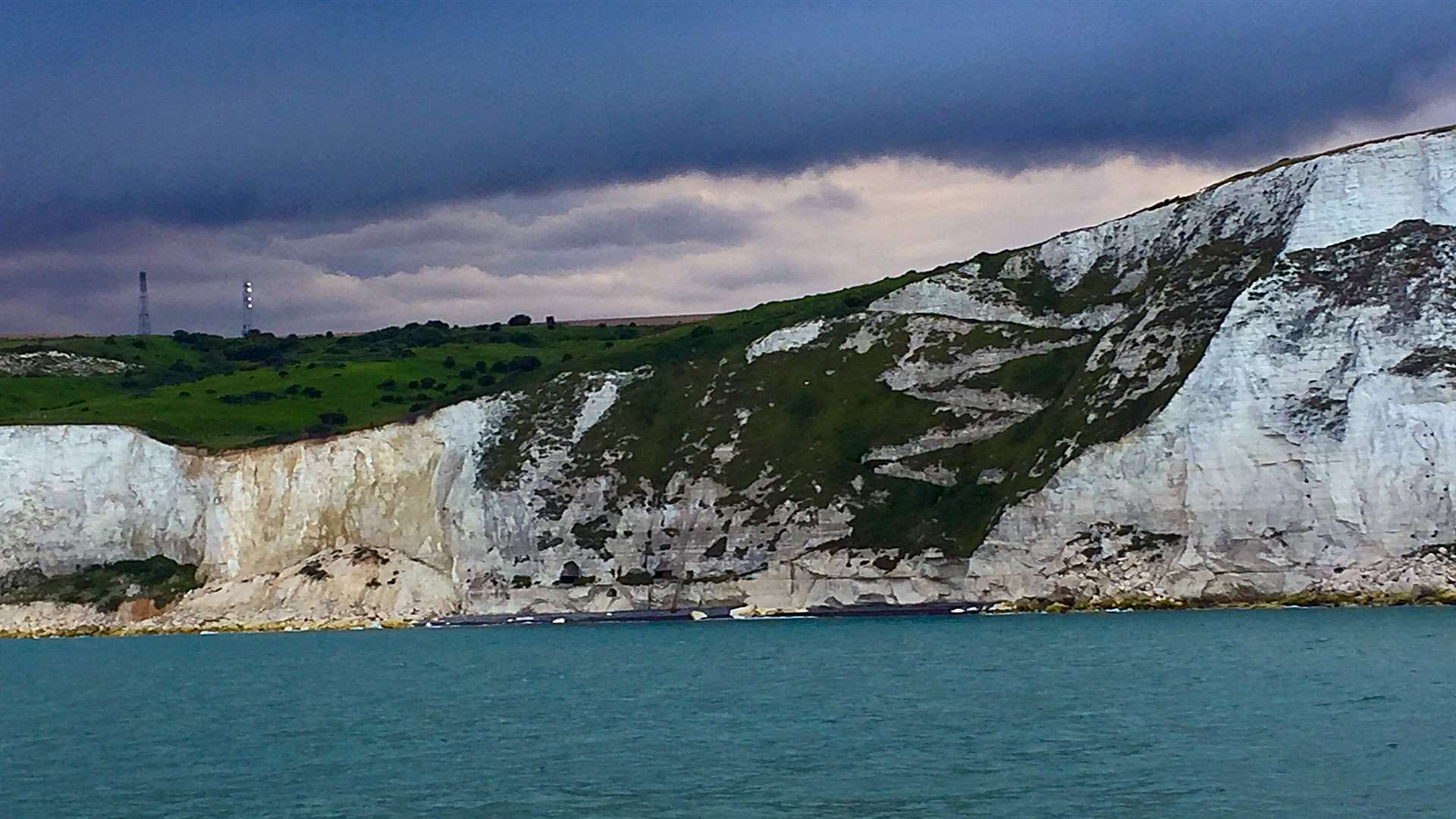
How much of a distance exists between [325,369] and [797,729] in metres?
103

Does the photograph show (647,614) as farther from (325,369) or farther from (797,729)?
Result: (797,729)

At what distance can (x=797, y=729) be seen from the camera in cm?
3650

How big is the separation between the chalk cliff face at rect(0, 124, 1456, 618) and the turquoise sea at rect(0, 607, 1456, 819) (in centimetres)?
1056

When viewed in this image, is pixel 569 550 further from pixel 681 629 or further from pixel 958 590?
pixel 958 590

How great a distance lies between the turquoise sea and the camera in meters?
27.3

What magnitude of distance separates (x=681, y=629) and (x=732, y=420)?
21.9 metres

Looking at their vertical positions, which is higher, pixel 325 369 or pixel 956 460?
pixel 325 369

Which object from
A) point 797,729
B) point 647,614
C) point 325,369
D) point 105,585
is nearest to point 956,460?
point 647,614

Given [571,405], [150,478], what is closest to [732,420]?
[571,405]

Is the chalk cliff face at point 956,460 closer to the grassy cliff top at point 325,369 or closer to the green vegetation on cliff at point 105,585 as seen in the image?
the green vegetation on cliff at point 105,585

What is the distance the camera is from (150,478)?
101 meters

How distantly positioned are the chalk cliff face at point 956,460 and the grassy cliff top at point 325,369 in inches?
125

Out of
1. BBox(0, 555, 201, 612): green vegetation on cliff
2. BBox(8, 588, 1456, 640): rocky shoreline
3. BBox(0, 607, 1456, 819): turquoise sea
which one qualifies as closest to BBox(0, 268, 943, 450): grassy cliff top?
BBox(0, 555, 201, 612): green vegetation on cliff

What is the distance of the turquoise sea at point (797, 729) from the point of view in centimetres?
2731
